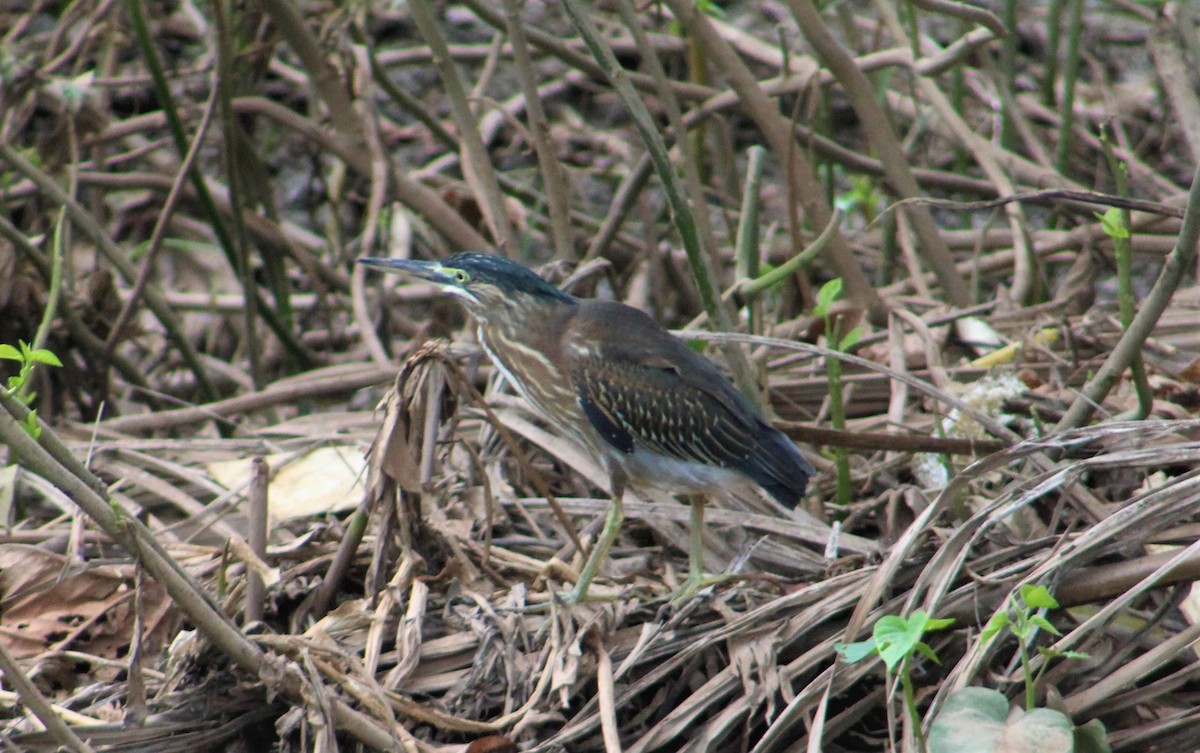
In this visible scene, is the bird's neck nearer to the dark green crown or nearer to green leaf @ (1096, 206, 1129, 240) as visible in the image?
the dark green crown

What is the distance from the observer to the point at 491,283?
3971 millimetres

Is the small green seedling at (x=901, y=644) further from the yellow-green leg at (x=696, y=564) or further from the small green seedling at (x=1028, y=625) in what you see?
the yellow-green leg at (x=696, y=564)

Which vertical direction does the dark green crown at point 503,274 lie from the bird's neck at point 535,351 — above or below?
above

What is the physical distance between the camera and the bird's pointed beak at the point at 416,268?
3.78m

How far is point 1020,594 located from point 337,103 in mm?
3515

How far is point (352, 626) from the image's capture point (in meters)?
3.10

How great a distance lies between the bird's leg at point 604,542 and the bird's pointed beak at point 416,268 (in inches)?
31.6

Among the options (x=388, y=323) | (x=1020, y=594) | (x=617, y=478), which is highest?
(x=1020, y=594)

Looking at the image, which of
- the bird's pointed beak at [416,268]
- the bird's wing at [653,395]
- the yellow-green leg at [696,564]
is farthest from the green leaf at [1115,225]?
the bird's pointed beak at [416,268]

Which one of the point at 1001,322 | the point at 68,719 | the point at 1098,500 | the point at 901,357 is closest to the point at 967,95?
the point at 1001,322

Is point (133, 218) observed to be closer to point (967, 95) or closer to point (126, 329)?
point (126, 329)

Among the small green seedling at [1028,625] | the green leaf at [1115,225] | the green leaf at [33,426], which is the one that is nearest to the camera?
the green leaf at [33,426]

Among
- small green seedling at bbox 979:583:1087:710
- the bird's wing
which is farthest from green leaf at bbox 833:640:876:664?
the bird's wing

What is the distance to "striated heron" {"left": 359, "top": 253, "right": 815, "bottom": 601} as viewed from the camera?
145 inches
